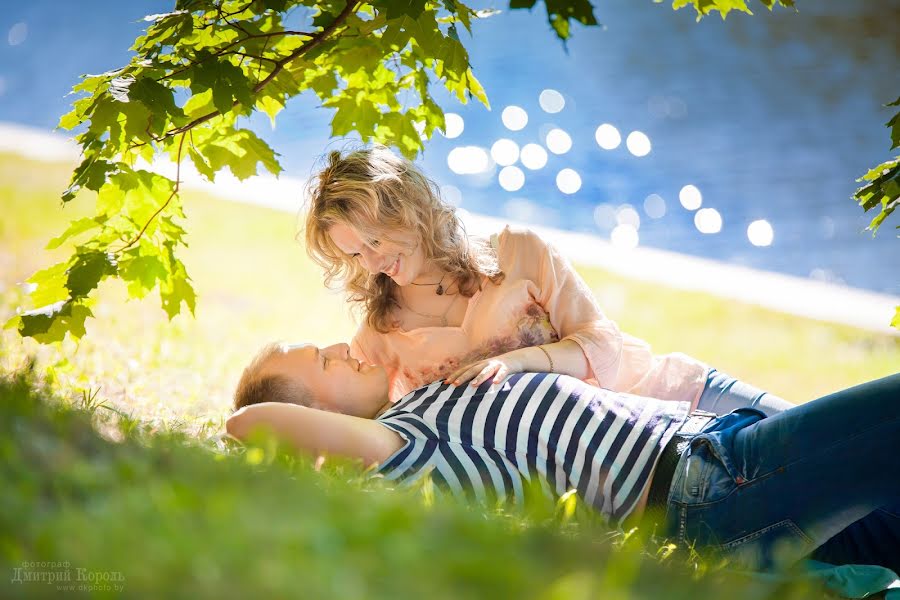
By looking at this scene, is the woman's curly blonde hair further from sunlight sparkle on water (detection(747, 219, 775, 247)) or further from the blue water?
sunlight sparkle on water (detection(747, 219, 775, 247))

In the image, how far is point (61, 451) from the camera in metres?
1.08

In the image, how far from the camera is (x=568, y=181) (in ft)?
28.4

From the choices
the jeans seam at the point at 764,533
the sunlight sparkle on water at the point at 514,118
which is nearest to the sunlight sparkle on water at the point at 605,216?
the sunlight sparkle on water at the point at 514,118

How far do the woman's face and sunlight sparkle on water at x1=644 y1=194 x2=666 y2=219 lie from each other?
250 inches

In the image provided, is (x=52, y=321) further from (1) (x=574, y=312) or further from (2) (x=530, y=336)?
(1) (x=574, y=312)

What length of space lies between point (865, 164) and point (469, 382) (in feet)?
25.5

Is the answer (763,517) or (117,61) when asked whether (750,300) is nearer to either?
(763,517)

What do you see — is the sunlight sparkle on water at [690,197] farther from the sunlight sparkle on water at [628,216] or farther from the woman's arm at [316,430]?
the woman's arm at [316,430]

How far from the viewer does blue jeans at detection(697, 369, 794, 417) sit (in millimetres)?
2203

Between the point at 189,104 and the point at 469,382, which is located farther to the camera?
the point at 189,104

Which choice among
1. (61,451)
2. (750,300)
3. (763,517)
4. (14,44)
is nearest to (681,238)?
(750,300)

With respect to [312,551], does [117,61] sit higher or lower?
higher

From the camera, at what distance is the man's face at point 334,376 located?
7.11 ft

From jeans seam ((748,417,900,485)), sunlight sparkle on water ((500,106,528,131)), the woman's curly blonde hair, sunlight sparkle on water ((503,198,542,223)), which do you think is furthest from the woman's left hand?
sunlight sparkle on water ((500,106,528,131))
